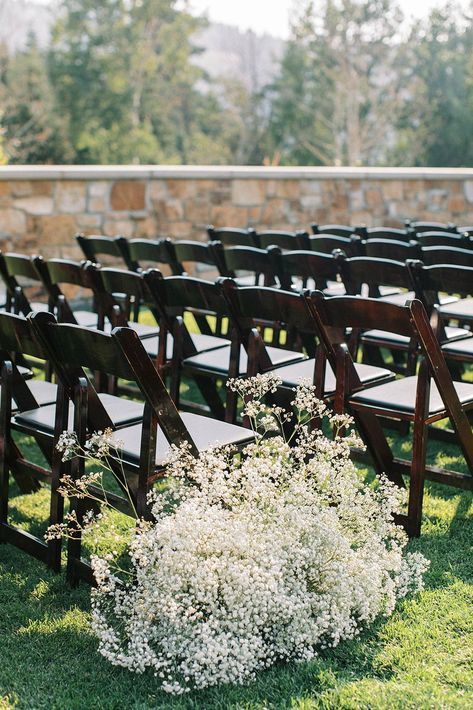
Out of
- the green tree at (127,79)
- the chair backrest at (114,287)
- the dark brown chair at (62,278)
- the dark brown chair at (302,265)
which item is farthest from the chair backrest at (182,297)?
the green tree at (127,79)

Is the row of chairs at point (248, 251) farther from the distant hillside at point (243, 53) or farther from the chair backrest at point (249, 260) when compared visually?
the distant hillside at point (243, 53)

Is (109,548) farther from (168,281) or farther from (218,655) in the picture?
(168,281)

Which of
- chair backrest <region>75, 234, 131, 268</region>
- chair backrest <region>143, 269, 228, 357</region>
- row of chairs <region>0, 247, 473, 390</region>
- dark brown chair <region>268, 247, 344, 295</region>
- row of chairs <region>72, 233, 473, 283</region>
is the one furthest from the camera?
chair backrest <region>75, 234, 131, 268</region>

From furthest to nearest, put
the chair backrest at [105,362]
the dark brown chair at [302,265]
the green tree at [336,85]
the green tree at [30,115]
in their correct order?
the green tree at [336,85] < the green tree at [30,115] < the dark brown chair at [302,265] < the chair backrest at [105,362]

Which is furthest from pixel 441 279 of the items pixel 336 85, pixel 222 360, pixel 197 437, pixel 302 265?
pixel 336 85

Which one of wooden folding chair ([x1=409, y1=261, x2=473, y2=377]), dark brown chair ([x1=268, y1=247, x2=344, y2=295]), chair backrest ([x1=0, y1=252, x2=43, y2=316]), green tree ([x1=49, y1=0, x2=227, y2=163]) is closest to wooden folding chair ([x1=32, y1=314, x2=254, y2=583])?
wooden folding chair ([x1=409, y1=261, x2=473, y2=377])

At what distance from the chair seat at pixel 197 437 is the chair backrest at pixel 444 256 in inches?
88.1

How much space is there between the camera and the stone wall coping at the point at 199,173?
8.30m

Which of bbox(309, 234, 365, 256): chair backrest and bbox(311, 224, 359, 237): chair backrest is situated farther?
bbox(311, 224, 359, 237): chair backrest

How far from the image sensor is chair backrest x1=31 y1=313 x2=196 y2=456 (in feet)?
9.80

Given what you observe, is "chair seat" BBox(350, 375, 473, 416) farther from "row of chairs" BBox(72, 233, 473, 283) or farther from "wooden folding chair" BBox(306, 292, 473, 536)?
"row of chairs" BBox(72, 233, 473, 283)

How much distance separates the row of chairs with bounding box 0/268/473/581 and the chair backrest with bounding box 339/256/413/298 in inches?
27.8

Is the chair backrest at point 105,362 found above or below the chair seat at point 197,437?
above

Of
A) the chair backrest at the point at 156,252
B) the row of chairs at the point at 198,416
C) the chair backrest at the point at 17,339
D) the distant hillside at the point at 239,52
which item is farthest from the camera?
the distant hillside at the point at 239,52
